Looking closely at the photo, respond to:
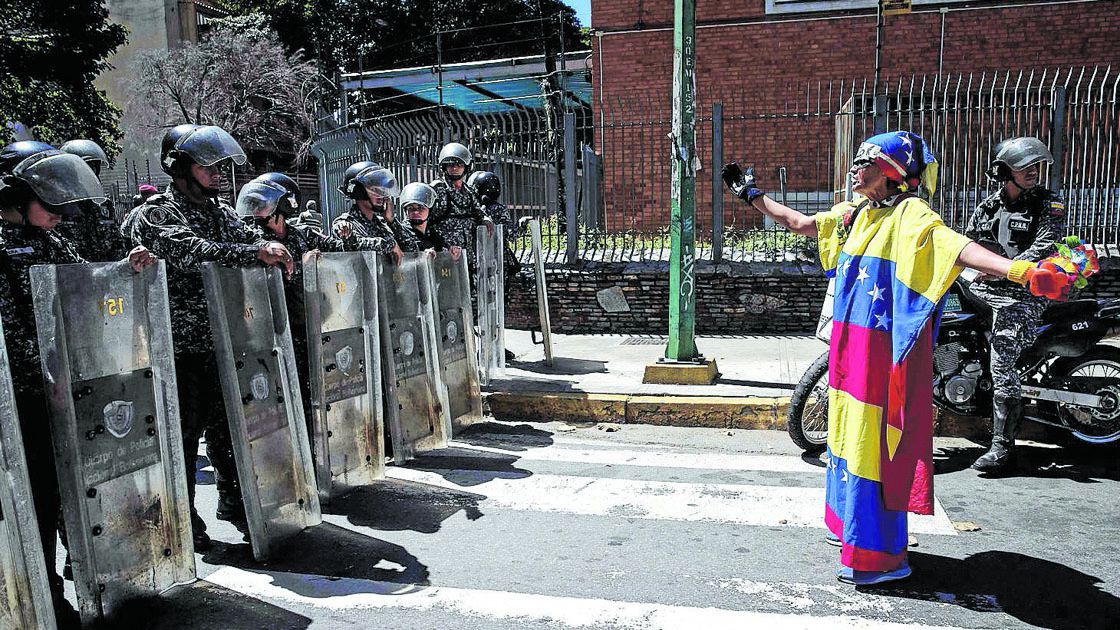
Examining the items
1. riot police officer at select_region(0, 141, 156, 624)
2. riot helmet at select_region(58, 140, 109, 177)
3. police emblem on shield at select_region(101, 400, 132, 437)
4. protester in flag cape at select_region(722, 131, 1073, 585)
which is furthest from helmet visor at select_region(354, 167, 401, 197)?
protester in flag cape at select_region(722, 131, 1073, 585)

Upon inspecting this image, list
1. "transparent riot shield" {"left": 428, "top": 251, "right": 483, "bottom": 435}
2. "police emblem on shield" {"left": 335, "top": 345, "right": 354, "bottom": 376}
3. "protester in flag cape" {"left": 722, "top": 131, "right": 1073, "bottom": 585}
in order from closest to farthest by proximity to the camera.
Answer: "protester in flag cape" {"left": 722, "top": 131, "right": 1073, "bottom": 585}, "police emblem on shield" {"left": 335, "top": 345, "right": 354, "bottom": 376}, "transparent riot shield" {"left": 428, "top": 251, "right": 483, "bottom": 435}

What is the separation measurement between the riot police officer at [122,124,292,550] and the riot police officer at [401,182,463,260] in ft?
7.69

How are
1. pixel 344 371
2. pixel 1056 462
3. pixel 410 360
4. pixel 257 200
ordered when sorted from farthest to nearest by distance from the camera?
pixel 410 360 → pixel 1056 462 → pixel 257 200 → pixel 344 371

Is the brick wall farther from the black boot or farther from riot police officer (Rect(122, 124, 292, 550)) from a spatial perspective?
riot police officer (Rect(122, 124, 292, 550))

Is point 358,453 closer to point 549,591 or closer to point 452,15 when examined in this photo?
point 549,591

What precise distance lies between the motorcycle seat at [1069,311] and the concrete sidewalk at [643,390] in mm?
2099

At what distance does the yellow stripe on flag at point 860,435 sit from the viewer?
3684 mm

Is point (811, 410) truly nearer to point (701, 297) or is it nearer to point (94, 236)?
point (701, 297)

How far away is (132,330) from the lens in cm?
361

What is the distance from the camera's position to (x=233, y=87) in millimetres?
29156

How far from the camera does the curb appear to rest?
704 centimetres

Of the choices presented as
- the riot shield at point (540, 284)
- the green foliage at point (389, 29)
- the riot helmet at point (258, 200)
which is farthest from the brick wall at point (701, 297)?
the green foliage at point (389, 29)

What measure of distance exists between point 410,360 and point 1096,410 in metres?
4.76

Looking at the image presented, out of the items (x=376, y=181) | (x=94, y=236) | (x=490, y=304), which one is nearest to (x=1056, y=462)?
(x=490, y=304)
